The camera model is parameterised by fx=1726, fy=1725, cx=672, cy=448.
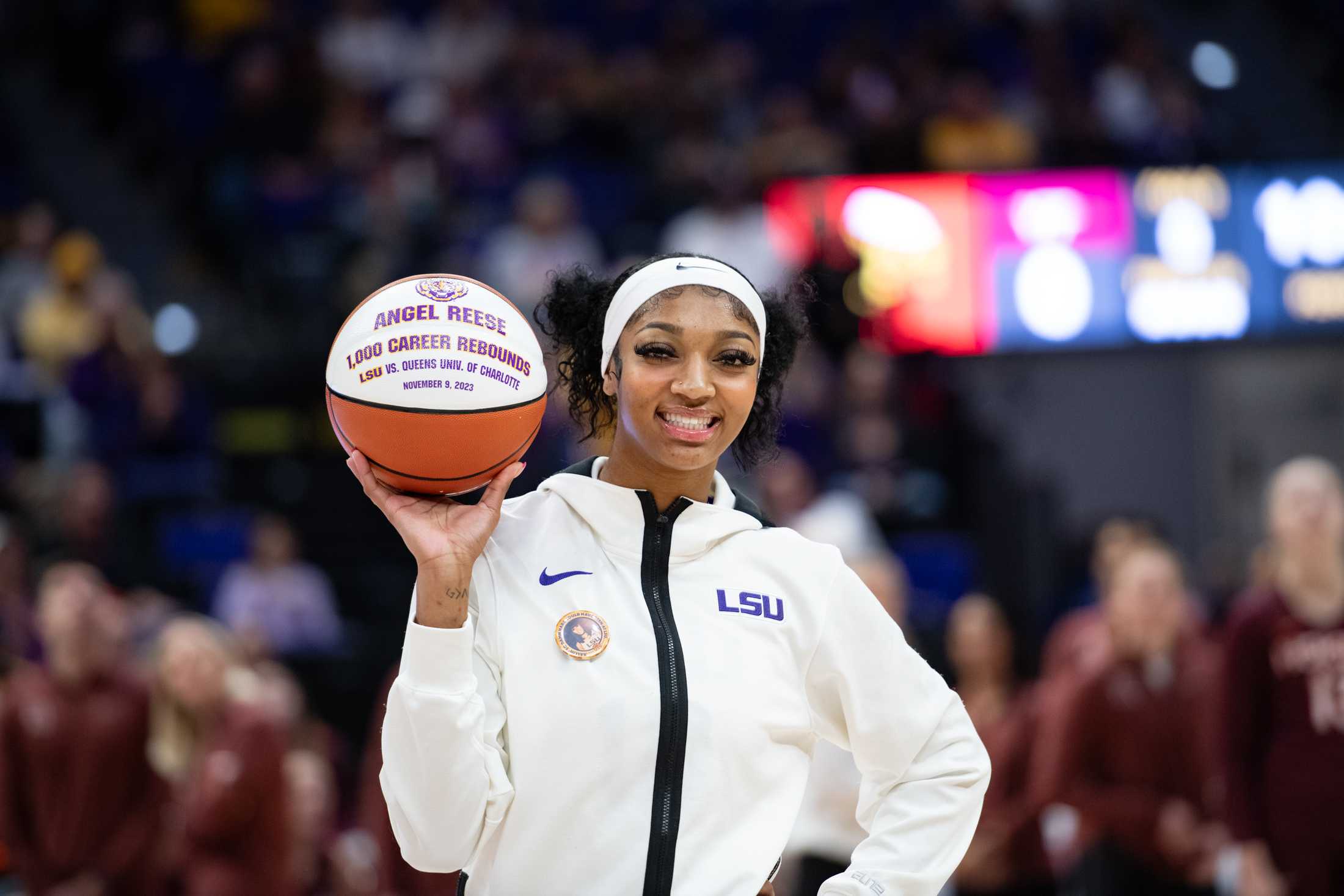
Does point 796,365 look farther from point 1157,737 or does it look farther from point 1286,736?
point 1286,736

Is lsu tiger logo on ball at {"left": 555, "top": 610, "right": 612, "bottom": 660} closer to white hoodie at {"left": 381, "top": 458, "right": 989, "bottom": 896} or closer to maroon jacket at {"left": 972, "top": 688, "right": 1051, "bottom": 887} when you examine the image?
white hoodie at {"left": 381, "top": 458, "right": 989, "bottom": 896}

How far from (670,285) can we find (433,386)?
1.41 feet

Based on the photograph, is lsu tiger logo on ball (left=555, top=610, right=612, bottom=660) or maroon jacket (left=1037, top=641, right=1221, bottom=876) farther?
maroon jacket (left=1037, top=641, right=1221, bottom=876)

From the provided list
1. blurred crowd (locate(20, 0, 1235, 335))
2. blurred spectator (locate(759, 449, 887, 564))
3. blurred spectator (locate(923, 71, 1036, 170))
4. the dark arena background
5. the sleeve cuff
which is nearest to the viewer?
the sleeve cuff

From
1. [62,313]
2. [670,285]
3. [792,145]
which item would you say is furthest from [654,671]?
[792,145]

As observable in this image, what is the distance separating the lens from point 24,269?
1163 cm

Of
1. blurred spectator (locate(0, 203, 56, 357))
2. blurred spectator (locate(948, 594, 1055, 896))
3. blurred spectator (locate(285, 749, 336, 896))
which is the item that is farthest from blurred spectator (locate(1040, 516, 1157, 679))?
blurred spectator (locate(0, 203, 56, 357))

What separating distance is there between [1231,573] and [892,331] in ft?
11.1

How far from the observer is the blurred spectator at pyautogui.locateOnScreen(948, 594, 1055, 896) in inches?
285

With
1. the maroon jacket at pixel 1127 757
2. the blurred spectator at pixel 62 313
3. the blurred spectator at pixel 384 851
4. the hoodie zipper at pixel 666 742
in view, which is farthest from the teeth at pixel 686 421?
the blurred spectator at pixel 62 313

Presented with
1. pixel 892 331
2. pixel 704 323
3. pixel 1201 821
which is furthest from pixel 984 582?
pixel 704 323

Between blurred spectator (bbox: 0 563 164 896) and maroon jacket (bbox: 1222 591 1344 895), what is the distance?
4511mm

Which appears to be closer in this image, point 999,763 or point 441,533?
point 441,533

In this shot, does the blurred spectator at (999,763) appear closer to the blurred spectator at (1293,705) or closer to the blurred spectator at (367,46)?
the blurred spectator at (1293,705)
